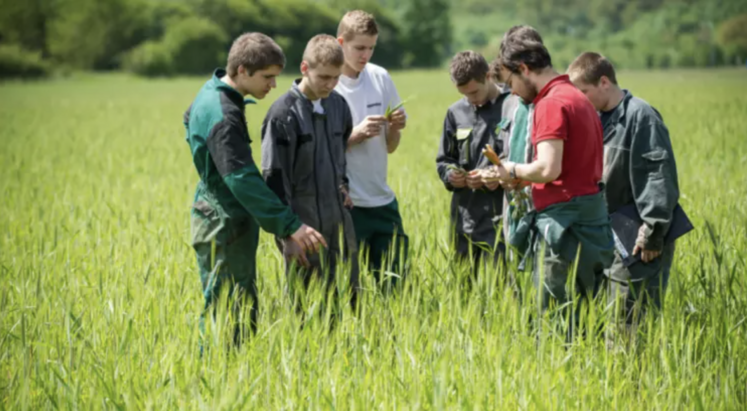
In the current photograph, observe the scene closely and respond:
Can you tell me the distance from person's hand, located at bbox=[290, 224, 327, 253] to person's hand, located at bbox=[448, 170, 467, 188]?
3.92 feet

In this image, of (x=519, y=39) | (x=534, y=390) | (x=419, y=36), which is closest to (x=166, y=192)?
(x=519, y=39)

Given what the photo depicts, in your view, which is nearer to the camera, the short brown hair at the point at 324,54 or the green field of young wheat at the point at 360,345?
the green field of young wheat at the point at 360,345

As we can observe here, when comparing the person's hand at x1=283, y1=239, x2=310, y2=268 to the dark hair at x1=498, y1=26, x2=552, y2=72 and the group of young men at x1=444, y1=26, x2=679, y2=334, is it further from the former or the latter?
the dark hair at x1=498, y1=26, x2=552, y2=72

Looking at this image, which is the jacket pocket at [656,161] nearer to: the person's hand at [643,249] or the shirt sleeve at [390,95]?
the person's hand at [643,249]

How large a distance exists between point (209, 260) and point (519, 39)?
62.5 inches

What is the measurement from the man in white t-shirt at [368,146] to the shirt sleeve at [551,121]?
1.14m

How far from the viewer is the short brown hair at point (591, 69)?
3.86 metres

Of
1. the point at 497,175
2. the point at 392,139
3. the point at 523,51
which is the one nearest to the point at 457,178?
the point at 392,139

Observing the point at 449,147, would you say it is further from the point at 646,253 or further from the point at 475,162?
the point at 646,253

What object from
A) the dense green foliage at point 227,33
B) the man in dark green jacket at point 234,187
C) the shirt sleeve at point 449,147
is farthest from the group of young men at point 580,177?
the dense green foliage at point 227,33

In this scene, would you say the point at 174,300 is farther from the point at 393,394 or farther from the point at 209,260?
the point at 393,394

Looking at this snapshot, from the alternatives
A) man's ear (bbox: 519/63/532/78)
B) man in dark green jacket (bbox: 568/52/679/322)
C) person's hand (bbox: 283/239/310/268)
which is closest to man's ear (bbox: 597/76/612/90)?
man in dark green jacket (bbox: 568/52/679/322)

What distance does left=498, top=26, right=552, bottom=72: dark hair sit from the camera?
3500 mm

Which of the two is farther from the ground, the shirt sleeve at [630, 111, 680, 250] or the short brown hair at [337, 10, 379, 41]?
the short brown hair at [337, 10, 379, 41]
